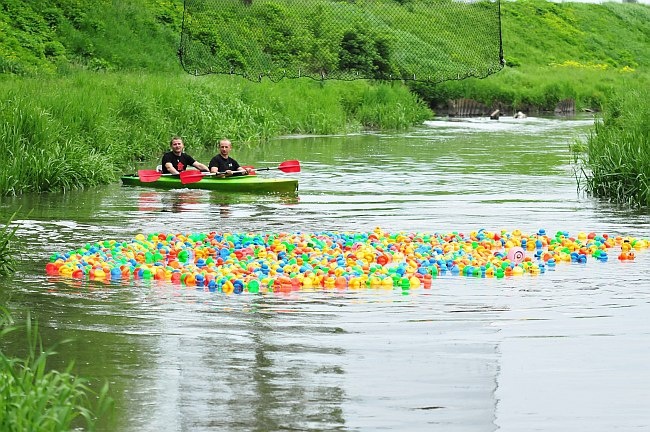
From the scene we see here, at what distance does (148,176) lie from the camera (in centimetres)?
2006

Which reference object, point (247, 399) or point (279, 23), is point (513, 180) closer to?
point (279, 23)

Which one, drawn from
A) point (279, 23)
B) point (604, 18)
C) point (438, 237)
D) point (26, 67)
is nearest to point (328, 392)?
point (438, 237)

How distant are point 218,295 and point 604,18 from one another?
7567 centimetres

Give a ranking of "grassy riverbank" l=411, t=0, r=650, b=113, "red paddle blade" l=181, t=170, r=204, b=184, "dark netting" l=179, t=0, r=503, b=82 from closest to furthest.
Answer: "red paddle blade" l=181, t=170, r=204, b=184 < "dark netting" l=179, t=0, r=503, b=82 < "grassy riverbank" l=411, t=0, r=650, b=113

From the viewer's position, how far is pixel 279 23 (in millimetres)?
22922

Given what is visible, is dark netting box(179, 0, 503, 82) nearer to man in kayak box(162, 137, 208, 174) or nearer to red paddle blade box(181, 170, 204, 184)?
man in kayak box(162, 137, 208, 174)

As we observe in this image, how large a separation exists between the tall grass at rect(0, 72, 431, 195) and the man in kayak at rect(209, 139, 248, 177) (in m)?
2.00

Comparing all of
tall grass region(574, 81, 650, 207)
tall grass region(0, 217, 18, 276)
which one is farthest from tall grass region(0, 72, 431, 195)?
tall grass region(574, 81, 650, 207)

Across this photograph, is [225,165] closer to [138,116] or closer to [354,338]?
[138,116]

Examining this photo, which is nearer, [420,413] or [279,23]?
[420,413]

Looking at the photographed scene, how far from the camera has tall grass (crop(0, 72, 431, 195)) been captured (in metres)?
19.4

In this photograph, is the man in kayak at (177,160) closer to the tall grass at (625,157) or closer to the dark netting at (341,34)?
the dark netting at (341,34)

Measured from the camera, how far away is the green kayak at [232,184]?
20.1 m

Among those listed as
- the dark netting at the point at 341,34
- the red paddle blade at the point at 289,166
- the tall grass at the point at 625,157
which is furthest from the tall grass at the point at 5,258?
the tall grass at the point at 625,157
